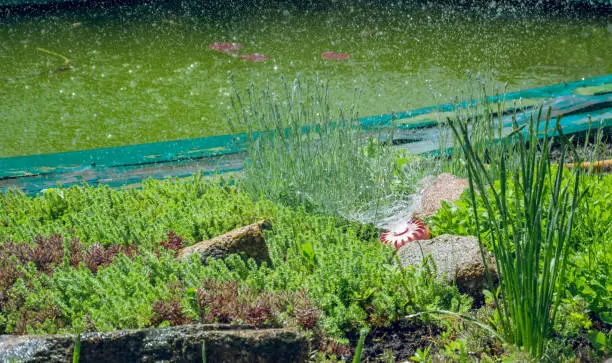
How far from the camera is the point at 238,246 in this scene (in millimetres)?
3381

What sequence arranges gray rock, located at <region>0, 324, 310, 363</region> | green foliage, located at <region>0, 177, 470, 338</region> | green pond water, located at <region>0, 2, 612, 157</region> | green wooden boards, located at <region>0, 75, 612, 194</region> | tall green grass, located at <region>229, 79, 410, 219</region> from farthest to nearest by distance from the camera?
green pond water, located at <region>0, 2, 612, 157</region>, green wooden boards, located at <region>0, 75, 612, 194</region>, tall green grass, located at <region>229, 79, 410, 219</region>, green foliage, located at <region>0, 177, 470, 338</region>, gray rock, located at <region>0, 324, 310, 363</region>

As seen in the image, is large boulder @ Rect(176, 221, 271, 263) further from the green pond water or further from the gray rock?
the green pond water

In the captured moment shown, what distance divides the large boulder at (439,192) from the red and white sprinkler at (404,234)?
24cm

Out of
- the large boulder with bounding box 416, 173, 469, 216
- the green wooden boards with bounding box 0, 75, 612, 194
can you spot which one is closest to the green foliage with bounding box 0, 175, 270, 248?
the green wooden boards with bounding box 0, 75, 612, 194

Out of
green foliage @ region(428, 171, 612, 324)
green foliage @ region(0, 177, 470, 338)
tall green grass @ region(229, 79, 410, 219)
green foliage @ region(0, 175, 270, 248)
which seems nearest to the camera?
green foliage @ region(428, 171, 612, 324)

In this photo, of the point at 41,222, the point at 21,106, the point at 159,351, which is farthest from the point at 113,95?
the point at 159,351

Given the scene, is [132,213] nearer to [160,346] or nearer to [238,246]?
[238,246]

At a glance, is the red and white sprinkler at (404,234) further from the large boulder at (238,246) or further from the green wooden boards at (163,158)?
the green wooden boards at (163,158)

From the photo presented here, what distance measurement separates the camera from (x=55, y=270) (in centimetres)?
327

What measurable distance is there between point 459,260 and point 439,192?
1.00 metres

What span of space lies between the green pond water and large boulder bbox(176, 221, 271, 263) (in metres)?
2.79

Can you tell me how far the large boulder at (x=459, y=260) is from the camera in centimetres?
315

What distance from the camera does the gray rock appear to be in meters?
Result: 2.30

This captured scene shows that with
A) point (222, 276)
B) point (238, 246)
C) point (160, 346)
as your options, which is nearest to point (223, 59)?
point (238, 246)
